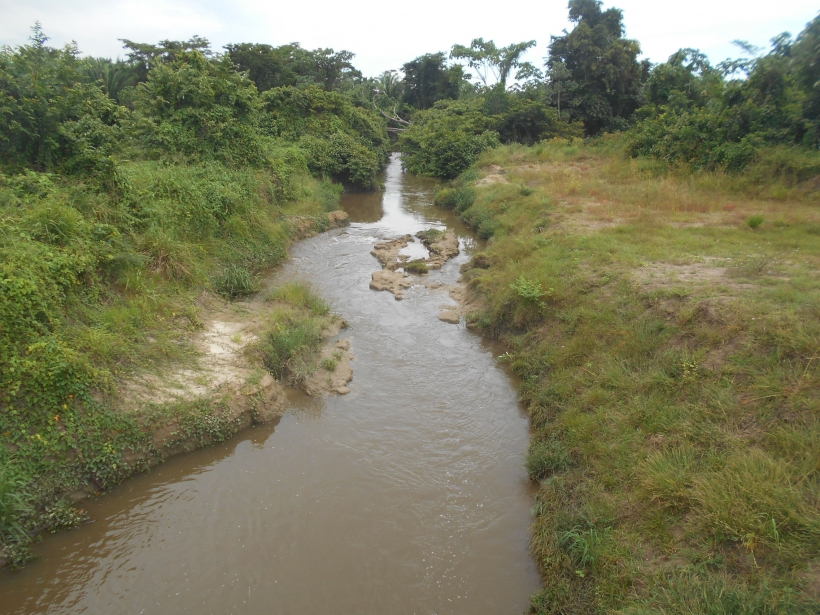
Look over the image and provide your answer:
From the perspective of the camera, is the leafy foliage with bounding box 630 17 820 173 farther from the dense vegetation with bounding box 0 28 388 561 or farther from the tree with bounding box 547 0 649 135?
the dense vegetation with bounding box 0 28 388 561

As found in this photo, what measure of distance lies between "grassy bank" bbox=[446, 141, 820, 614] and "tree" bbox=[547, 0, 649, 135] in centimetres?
2067

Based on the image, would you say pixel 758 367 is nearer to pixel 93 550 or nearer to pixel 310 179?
pixel 93 550

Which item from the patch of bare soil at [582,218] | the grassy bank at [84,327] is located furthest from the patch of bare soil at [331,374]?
the patch of bare soil at [582,218]

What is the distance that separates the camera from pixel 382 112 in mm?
44625

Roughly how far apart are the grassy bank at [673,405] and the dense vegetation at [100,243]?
519 centimetres

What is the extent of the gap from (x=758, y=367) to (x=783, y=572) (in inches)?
106

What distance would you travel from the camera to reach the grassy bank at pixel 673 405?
429 centimetres

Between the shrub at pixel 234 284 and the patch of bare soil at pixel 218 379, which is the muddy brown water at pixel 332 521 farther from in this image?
the shrub at pixel 234 284

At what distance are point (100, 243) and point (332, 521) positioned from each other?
619 cm

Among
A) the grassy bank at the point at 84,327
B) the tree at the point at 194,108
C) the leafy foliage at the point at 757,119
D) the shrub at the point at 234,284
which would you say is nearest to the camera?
the grassy bank at the point at 84,327

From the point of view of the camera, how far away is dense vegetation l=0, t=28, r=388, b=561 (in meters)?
5.80

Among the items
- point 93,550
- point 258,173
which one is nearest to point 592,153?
point 258,173

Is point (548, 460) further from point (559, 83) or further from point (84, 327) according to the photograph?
point (559, 83)

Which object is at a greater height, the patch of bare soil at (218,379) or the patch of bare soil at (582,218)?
the patch of bare soil at (582,218)
